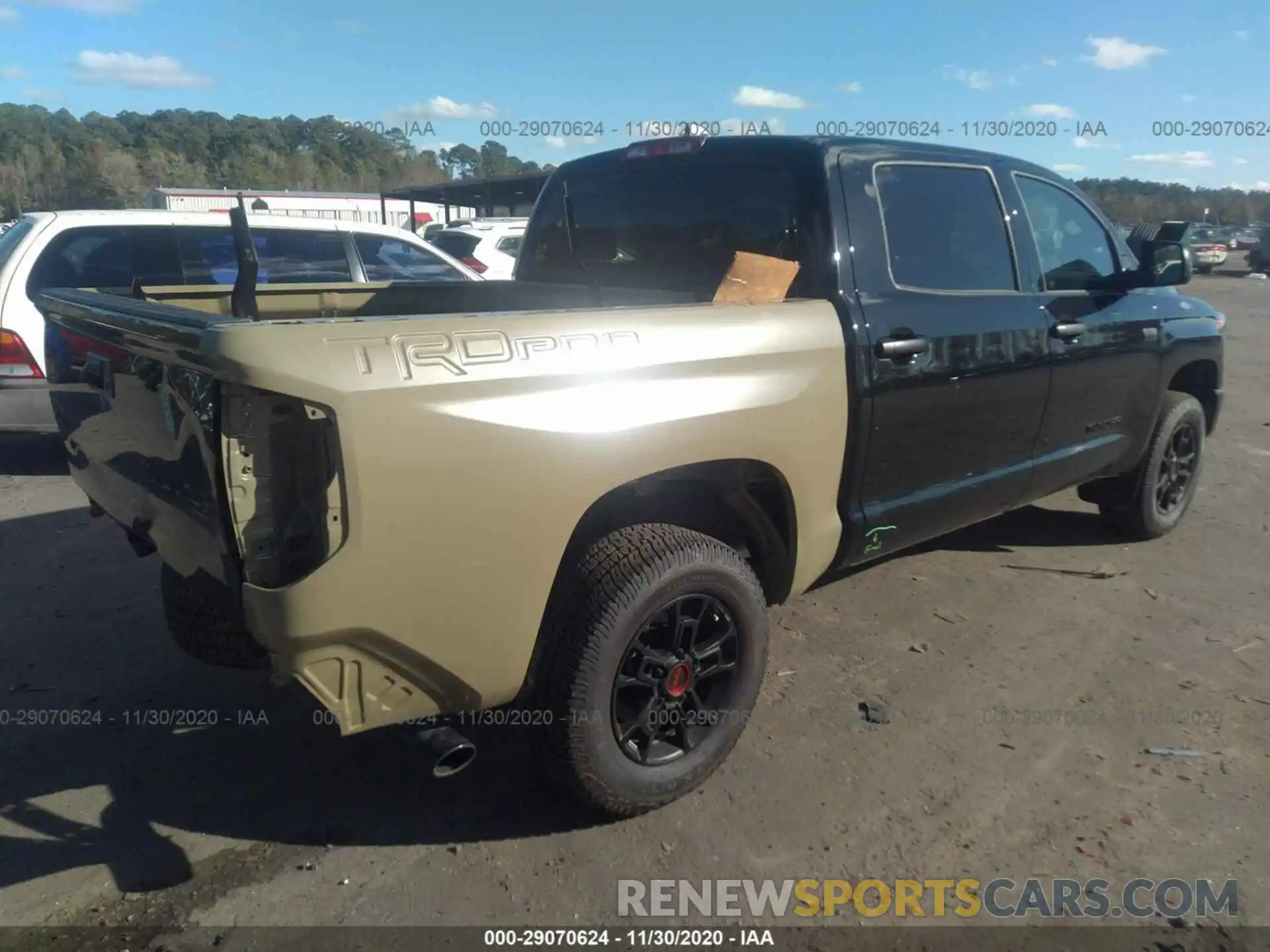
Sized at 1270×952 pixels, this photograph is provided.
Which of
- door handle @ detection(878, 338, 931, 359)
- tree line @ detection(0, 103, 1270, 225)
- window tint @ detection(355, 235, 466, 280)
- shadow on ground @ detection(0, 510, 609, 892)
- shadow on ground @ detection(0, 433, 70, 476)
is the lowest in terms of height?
shadow on ground @ detection(0, 510, 609, 892)

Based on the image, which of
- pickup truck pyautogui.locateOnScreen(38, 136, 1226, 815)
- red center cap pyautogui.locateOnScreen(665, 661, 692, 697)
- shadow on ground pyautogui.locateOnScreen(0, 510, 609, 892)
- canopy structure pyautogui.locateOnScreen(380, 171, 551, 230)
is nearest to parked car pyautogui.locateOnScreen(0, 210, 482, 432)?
shadow on ground pyautogui.locateOnScreen(0, 510, 609, 892)

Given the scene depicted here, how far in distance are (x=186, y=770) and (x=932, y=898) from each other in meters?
2.35

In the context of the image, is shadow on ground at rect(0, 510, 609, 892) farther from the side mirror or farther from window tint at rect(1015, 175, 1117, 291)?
the side mirror

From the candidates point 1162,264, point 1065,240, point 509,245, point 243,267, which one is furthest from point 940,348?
point 509,245

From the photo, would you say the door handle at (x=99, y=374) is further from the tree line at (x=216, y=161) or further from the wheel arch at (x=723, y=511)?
the tree line at (x=216, y=161)

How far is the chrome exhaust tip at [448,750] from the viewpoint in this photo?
93.7 inches

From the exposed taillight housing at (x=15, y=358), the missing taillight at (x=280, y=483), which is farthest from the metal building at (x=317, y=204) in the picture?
the missing taillight at (x=280, y=483)

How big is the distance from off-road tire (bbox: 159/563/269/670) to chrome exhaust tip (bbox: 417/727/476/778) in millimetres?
463

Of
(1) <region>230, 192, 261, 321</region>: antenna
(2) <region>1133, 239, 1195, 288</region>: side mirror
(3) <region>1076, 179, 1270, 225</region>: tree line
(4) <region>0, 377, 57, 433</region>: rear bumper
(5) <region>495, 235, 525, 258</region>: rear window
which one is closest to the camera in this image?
(1) <region>230, 192, 261, 321</region>: antenna

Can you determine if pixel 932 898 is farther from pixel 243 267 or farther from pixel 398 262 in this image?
pixel 398 262

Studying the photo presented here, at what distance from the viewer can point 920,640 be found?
4.18 m

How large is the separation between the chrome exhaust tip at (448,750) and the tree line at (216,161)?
1774 inches

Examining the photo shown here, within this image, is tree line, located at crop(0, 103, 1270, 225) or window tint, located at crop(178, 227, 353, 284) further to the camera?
tree line, located at crop(0, 103, 1270, 225)

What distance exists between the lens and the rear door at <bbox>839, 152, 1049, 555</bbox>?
11.1 ft
